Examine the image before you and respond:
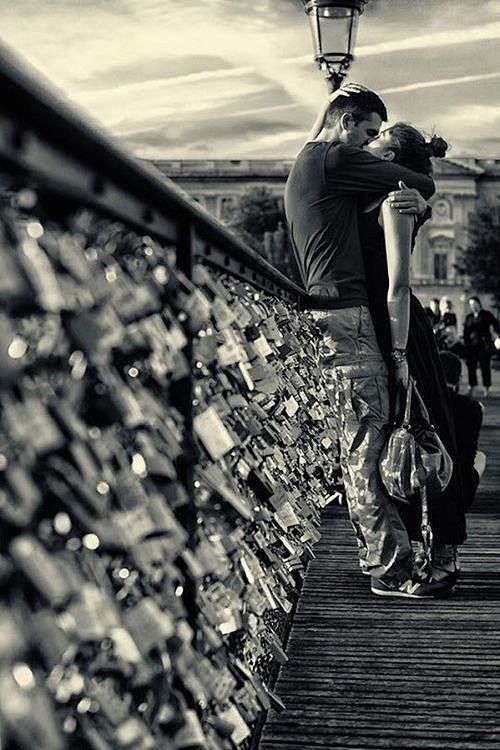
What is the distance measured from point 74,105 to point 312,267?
3.88 meters

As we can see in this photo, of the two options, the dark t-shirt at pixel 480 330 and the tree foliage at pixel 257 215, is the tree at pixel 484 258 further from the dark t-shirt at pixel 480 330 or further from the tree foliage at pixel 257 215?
the dark t-shirt at pixel 480 330

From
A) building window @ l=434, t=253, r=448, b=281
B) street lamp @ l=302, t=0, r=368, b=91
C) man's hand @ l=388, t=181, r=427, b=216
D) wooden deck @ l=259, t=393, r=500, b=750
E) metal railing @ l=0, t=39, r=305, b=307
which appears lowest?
building window @ l=434, t=253, r=448, b=281

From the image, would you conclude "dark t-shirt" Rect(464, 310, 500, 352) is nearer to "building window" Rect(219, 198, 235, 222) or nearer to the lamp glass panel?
the lamp glass panel

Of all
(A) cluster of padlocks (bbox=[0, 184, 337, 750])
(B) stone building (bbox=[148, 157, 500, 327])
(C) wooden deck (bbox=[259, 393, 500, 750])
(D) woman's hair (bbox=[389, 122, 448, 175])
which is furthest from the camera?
(B) stone building (bbox=[148, 157, 500, 327])

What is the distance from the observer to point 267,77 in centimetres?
A: 8175

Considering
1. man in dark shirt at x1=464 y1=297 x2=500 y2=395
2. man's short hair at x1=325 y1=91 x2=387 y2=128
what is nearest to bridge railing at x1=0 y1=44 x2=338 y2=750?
man's short hair at x1=325 y1=91 x2=387 y2=128

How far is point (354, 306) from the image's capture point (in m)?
5.14

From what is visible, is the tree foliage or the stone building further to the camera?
the stone building

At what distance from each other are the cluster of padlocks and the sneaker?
7.53ft

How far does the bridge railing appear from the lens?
1.24 meters

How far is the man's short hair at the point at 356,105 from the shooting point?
5.13 metres

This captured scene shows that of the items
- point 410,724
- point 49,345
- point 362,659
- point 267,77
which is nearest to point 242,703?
point 410,724

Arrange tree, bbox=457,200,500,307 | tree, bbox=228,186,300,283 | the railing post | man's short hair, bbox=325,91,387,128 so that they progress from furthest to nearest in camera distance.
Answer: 1. tree, bbox=457,200,500,307
2. tree, bbox=228,186,300,283
3. man's short hair, bbox=325,91,387,128
4. the railing post

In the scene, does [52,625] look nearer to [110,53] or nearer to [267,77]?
[110,53]
